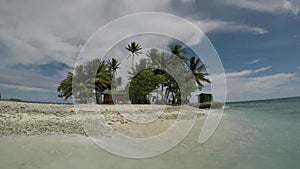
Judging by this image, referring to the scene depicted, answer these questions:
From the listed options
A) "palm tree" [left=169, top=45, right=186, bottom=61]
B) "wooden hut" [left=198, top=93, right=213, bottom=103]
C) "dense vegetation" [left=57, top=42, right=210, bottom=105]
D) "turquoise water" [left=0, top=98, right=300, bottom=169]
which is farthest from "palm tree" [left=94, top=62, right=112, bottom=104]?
"turquoise water" [left=0, top=98, right=300, bottom=169]

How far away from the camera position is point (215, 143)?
30.8 feet

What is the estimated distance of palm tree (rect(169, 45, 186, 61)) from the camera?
34562 millimetres

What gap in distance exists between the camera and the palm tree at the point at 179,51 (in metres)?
34.6

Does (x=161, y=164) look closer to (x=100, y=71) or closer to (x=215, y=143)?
(x=215, y=143)

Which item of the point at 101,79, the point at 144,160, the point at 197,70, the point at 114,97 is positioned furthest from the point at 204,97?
the point at 144,160

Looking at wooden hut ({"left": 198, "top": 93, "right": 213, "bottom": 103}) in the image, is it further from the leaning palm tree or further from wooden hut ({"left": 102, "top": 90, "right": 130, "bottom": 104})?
the leaning palm tree

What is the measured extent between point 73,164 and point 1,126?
244 inches

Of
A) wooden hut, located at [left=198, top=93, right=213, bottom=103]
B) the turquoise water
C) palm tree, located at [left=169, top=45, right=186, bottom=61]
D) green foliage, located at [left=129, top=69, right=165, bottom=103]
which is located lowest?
the turquoise water

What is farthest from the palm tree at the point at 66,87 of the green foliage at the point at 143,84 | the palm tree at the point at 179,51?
the palm tree at the point at 179,51

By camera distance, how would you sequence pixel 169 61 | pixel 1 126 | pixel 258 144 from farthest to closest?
pixel 169 61 < pixel 1 126 < pixel 258 144

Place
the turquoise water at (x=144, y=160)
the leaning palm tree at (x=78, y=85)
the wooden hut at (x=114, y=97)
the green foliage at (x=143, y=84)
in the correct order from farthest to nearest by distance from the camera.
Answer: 1. the wooden hut at (x=114, y=97)
2. the green foliage at (x=143, y=84)
3. the leaning palm tree at (x=78, y=85)
4. the turquoise water at (x=144, y=160)

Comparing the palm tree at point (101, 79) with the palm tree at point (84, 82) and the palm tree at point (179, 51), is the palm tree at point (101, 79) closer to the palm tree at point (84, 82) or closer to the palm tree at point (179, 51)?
the palm tree at point (84, 82)

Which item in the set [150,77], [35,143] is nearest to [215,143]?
[35,143]

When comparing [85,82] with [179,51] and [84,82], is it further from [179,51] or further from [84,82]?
[179,51]
